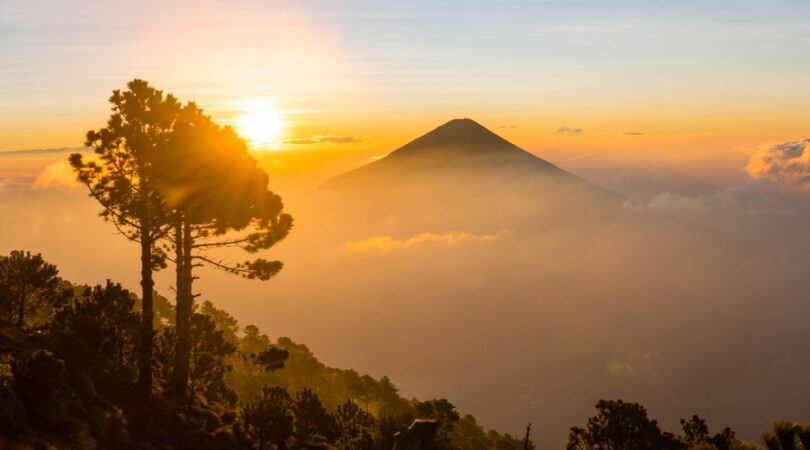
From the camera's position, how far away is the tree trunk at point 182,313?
33.8m

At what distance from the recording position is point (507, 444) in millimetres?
105875

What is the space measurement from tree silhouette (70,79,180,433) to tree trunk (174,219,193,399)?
1.51m

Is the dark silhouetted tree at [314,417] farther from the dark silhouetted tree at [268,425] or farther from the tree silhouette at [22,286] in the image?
the tree silhouette at [22,286]

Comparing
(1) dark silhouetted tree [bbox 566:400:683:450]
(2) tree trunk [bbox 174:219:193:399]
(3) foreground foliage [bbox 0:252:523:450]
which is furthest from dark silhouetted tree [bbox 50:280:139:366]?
(1) dark silhouetted tree [bbox 566:400:683:450]

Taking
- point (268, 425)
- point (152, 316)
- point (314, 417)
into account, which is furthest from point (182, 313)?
point (314, 417)

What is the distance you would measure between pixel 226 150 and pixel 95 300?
12.5 meters

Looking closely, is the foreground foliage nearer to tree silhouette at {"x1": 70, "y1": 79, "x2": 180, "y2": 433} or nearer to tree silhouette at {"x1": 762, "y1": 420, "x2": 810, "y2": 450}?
tree silhouette at {"x1": 70, "y1": 79, "x2": 180, "y2": 433}

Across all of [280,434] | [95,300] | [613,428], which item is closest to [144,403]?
[280,434]

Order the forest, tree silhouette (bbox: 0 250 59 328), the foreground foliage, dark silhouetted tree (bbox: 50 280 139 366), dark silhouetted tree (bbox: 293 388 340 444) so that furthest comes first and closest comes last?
dark silhouetted tree (bbox: 293 388 340 444) < tree silhouette (bbox: 0 250 59 328) < dark silhouetted tree (bbox: 50 280 139 366) < the forest < the foreground foliage

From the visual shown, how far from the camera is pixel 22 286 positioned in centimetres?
3953

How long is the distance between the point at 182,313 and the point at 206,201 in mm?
6355

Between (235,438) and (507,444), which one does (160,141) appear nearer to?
(235,438)

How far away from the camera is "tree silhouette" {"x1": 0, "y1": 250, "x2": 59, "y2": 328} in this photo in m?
38.8

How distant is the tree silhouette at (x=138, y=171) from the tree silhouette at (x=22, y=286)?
38.9ft
